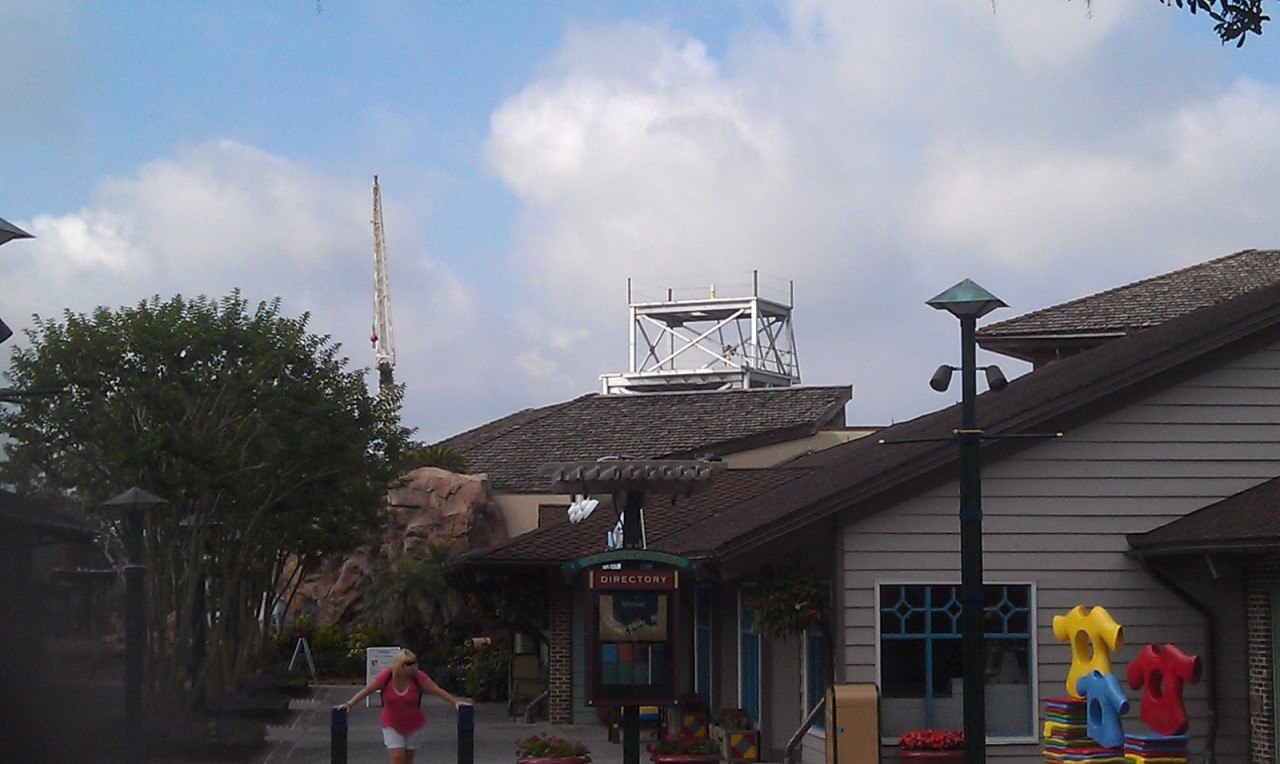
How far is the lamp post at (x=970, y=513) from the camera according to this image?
13.0 m

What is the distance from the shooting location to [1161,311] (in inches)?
1123

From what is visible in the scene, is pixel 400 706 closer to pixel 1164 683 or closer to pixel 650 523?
pixel 1164 683

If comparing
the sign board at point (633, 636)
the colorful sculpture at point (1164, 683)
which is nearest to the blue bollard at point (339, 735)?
the sign board at point (633, 636)

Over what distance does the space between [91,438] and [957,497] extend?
1116 centimetres

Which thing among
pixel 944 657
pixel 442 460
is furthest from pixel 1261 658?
pixel 442 460

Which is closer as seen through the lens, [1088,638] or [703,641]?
[1088,638]

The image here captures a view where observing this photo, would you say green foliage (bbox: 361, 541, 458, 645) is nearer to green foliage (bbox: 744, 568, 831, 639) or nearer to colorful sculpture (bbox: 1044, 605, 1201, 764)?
green foliage (bbox: 744, 568, 831, 639)

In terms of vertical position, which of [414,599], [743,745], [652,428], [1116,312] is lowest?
[743,745]

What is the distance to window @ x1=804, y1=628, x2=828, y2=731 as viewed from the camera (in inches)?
682

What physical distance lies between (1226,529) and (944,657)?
3.08 m

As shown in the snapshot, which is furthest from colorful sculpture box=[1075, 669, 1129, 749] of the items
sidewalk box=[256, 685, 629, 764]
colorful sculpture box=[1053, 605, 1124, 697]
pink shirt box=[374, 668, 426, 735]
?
sidewalk box=[256, 685, 629, 764]

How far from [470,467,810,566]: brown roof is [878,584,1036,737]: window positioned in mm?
8684

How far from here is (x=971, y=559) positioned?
43.1ft

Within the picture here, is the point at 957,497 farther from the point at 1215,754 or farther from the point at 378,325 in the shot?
the point at 378,325
